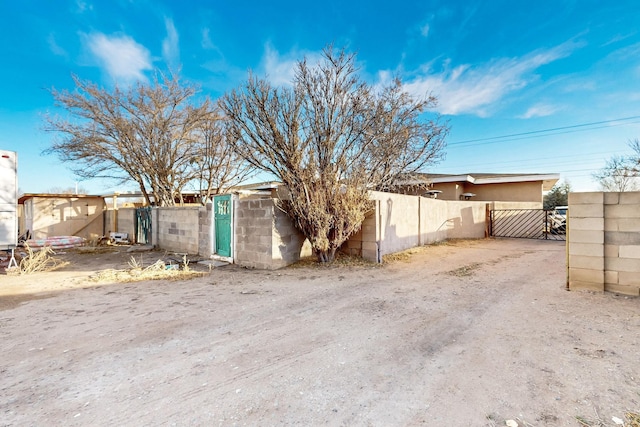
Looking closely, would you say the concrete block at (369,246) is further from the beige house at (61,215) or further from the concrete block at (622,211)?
the beige house at (61,215)

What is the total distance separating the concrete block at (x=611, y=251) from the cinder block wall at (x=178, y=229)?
931 centimetres

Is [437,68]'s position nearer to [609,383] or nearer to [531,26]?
[531,26]

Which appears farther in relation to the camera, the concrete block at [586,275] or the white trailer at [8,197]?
the white trailer at [8,197]

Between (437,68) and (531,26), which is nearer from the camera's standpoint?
(531,26)

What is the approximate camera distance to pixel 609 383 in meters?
2.08

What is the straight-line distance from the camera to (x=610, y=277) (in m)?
4.37

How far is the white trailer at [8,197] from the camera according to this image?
18.9 ft

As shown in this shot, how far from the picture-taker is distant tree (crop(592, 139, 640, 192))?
1715cm

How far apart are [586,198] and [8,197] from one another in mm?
10760

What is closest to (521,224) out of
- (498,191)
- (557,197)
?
(498,191)

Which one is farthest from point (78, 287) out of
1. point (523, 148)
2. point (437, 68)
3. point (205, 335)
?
point (523, 148)

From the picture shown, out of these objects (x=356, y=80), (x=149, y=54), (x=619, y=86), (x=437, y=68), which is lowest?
(x=356, y=80)

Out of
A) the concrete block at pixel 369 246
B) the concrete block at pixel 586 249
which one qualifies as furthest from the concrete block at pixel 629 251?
the concrete block at pixel 369 246

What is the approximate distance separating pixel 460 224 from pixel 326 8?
33.2ft
